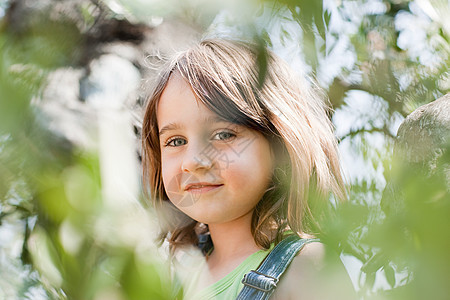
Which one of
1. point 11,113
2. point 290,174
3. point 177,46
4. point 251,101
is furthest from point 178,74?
point 11,113

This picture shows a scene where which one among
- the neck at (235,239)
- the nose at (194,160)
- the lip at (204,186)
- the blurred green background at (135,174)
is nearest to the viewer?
the blurred green background at (135,174)

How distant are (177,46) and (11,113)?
2.26 feet

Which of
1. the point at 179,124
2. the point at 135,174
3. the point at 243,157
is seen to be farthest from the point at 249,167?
the point at 135,174

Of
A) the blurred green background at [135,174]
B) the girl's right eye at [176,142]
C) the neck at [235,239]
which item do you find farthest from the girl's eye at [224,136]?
the blurred green background at [135,174]

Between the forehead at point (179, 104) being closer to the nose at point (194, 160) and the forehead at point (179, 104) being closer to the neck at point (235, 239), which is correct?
the nose at point (194, 160)

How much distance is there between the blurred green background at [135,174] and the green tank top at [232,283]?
2.14 feet

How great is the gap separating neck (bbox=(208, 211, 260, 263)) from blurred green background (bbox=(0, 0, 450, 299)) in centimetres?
67

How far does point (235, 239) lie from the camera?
110 cm

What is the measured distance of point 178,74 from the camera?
1.03 m

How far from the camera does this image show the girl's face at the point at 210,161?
914 mm

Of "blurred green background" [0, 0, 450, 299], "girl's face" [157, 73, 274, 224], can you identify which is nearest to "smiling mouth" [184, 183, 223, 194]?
"girl's face" [157, 73, 274, 224]

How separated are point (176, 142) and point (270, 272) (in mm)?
272

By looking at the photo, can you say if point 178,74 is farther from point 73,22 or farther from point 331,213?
point 331,213

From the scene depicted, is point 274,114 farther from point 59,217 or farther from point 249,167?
point 59,217
